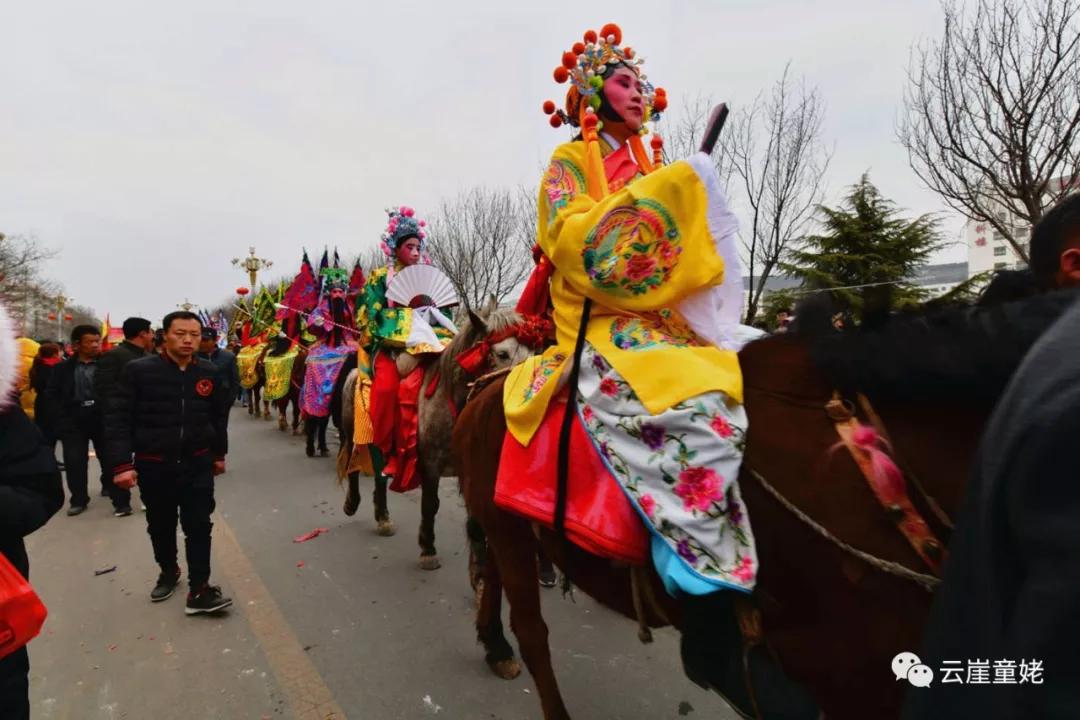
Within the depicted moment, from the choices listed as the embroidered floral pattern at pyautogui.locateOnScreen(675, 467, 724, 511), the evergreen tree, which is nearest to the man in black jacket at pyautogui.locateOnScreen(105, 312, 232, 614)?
the embroidered floral pattern at pyautogui.locateOnScreen(675, 467, 724, 511)

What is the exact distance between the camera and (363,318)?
5.77 meters

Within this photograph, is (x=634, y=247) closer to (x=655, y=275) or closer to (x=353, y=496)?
(x=655, y=275)

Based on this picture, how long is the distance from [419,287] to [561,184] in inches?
134

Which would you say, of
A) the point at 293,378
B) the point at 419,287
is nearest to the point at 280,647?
the point at 419,287

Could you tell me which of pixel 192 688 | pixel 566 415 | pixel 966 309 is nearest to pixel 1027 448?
pixel 966 309

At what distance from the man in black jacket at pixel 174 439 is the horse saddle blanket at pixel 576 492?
296 cm

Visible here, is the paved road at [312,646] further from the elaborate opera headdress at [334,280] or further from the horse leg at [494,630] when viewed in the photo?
the elaborate opera headdress at [334,280]

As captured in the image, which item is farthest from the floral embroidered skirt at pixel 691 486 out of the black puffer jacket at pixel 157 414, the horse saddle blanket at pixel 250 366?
the horse saddle blanket at pixel 250 366

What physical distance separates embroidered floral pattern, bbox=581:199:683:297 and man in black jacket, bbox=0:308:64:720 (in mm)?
2057

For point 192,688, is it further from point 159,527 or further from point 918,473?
point 918,473

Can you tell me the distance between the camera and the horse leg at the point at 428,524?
4816 millimetres

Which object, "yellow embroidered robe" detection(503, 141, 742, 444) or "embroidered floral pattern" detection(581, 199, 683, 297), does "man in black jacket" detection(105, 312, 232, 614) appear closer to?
Answer: "yellow embroidered robe" detection(503, 141, 742, 444)

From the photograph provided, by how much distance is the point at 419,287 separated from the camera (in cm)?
537

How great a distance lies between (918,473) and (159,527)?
4.82m
